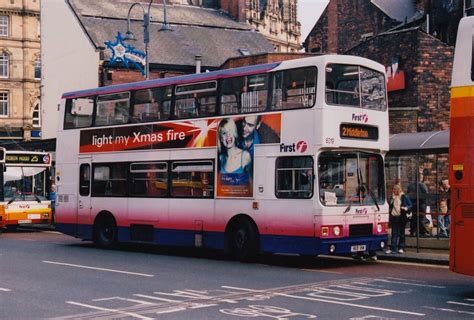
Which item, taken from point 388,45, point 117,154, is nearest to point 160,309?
point 117,154

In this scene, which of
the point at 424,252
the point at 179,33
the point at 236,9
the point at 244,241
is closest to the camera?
the point at 244,241

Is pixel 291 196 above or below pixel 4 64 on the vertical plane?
below

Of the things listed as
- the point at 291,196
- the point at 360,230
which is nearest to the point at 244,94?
the point at 291,196

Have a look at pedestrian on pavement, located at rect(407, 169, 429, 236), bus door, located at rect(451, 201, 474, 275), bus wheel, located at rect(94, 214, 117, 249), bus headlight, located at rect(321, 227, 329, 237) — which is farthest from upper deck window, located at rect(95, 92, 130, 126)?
bus door, located at rect(451, 201, 474, 275)

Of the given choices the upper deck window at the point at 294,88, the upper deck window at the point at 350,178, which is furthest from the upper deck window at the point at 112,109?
the upper deck window at the point at 350,178

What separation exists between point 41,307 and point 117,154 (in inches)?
399

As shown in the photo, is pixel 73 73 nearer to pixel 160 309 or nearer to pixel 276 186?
pixel 276 186

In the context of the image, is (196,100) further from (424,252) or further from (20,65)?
(20,65)

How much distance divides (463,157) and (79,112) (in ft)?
43.5

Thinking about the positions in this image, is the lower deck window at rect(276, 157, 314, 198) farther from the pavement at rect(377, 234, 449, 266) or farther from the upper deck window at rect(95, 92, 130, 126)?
the upper deck window at rect(95, 92, 130, 126)

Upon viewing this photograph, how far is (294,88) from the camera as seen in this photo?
55.3 feet

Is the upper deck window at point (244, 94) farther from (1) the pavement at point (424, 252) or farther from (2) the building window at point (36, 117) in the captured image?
(2) the building window at point (36, 117)

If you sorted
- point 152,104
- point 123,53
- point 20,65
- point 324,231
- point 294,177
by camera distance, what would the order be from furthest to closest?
point 20,65 → point 123,53 → point 152,104 → point 294,177 → point 324,231

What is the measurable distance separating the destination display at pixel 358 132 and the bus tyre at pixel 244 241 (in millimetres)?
2935
